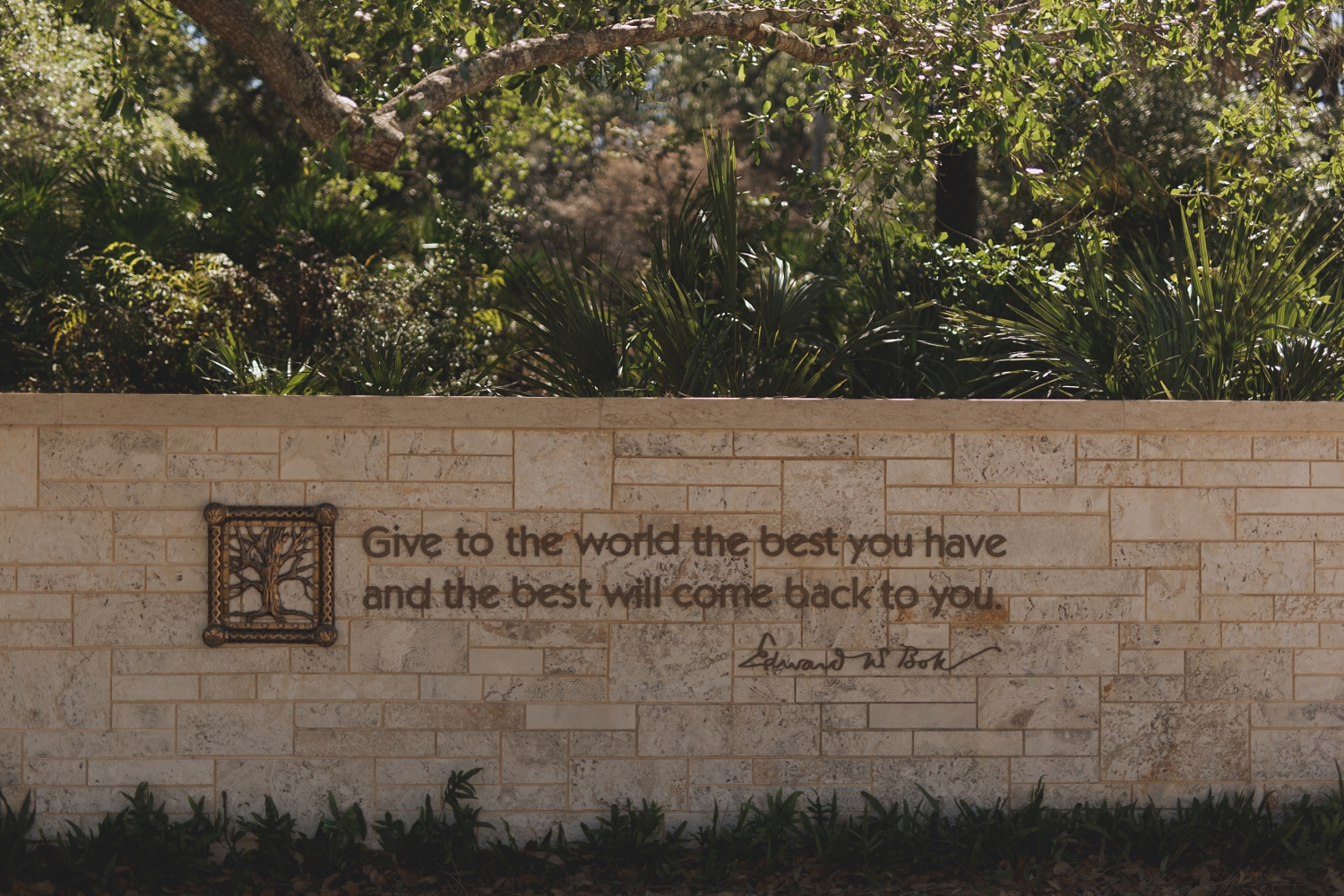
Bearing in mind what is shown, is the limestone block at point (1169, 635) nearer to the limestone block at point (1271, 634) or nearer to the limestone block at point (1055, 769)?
the limestone block at point (1271, 634)

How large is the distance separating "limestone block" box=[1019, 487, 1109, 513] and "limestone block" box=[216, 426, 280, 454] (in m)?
3.47

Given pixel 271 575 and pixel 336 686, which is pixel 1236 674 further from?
pixel 271 575

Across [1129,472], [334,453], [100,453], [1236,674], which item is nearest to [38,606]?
[100,453]

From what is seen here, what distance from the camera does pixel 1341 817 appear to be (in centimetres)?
492

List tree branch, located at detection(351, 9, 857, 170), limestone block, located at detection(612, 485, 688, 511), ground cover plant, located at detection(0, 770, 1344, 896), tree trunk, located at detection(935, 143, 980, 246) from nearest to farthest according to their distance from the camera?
1. ground cover plant, located at detection(0, 770, 1344, 896)
2. limestone block, located at detection(612, 485, 688, 511)
3. tree branch, located at detection(351, 9, 857, 170)
4. tree trunk, located at detection(935, 143, 980, 246)

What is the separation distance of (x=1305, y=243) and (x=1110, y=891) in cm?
441

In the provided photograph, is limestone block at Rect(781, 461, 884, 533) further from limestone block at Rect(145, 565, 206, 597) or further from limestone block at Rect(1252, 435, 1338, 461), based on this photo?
limestone block at Rect(145, 565, 206, 597)

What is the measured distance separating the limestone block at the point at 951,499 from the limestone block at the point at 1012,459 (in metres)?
0.05

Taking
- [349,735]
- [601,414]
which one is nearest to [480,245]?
[601,414]

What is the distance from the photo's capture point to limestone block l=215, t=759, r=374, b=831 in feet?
16.3

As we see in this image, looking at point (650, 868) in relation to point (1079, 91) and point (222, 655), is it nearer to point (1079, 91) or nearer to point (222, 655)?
point (222, 655)

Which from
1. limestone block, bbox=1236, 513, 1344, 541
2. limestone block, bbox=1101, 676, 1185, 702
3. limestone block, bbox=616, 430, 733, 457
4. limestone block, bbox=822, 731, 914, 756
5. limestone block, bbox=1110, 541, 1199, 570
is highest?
limestone block, bbox=616, 430, 733, 457

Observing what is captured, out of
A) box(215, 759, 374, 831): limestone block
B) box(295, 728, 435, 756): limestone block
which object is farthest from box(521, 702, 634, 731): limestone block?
box(215, 759, 374, 831): limestone block
